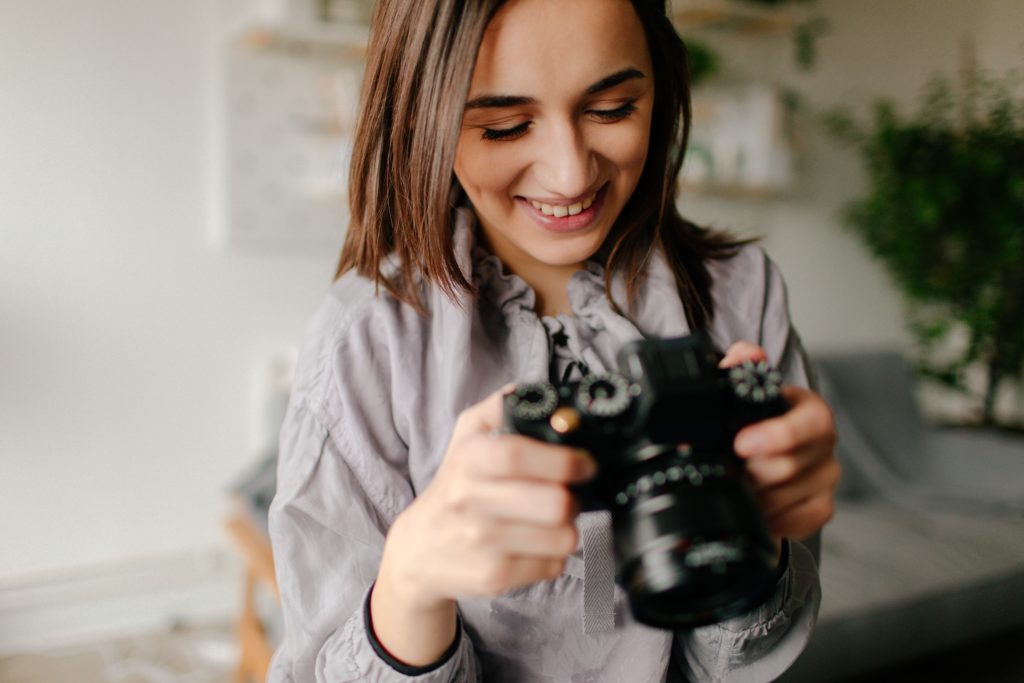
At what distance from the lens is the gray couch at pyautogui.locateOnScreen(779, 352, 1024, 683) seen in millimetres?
1475

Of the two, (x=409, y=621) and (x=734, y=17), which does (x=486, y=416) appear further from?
(x=734, y=17)

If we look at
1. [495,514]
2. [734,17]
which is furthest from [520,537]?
[734,17]

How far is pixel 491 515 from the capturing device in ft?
1.29

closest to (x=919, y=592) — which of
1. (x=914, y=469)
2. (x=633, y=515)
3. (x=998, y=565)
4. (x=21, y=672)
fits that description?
(x=998, y=565)

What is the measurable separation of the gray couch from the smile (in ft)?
3.62

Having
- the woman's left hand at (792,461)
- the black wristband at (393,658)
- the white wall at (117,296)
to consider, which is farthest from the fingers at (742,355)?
the white wall at (117,296)

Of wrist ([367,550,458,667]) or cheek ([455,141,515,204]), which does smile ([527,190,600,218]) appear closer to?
cheek ([455,141,515,204])

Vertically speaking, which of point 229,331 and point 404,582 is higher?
point 404,582

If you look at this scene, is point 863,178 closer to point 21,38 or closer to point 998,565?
point 998,565

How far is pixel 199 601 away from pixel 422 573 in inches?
69.3

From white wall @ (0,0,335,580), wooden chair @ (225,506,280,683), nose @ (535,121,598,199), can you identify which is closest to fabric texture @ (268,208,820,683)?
nose @ (535,121,598,199)

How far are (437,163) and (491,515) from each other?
0.25 m

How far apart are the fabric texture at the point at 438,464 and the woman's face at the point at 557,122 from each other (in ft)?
0.22

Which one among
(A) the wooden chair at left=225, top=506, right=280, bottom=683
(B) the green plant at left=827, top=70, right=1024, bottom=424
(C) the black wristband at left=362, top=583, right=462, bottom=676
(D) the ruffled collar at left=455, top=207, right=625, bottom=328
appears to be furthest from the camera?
(B) the green plant at left=827, top=70, right=1024, bottom=424
